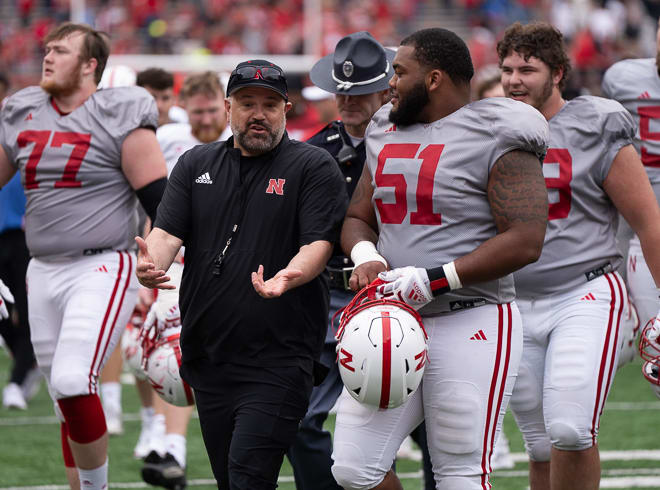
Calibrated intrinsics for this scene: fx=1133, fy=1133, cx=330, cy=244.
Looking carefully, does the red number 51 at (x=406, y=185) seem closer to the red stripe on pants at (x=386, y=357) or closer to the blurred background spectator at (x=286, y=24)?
the red stripe on pants at (x=386, y=357)

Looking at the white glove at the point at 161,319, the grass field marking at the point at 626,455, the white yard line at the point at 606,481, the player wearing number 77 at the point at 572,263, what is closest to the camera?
the player wearing number 77 at the point at 572,263

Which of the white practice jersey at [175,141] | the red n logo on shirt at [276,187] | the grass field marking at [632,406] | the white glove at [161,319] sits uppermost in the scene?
the red n logo on shirt at [276,187]

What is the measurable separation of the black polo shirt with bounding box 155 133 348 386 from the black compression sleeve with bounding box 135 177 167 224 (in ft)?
3.04

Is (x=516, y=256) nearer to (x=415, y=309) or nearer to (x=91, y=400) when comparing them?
(x=415, y=309)

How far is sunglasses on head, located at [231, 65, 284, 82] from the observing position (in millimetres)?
4082

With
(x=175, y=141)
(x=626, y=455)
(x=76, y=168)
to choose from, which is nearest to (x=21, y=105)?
(x=76, y=168)

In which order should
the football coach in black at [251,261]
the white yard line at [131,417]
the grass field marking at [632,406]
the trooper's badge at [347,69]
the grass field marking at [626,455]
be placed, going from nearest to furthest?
the football coach in black at [251,261] → the trooper's badge at [347,69] → the grass field marking at [626,455] → the white yard line at [131,417] → the grass field marking at [632,406]

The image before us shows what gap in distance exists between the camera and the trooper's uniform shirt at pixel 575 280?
4465mm

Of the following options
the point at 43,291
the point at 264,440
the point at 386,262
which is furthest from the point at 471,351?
the point at 43,291

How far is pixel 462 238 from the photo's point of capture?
3.91 m

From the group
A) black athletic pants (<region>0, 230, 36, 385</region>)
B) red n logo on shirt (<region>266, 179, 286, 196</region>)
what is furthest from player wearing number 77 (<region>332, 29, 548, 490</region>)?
black athletic pants (<region>0, 230, 36, 385</region>)

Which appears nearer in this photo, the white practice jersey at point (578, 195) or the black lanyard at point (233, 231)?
the black lanyard at point (233, 231)

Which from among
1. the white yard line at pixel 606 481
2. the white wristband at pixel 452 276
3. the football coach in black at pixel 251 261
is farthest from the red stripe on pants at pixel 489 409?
the white yard line at pixel 606 481

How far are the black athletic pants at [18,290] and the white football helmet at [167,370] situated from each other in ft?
13.3
